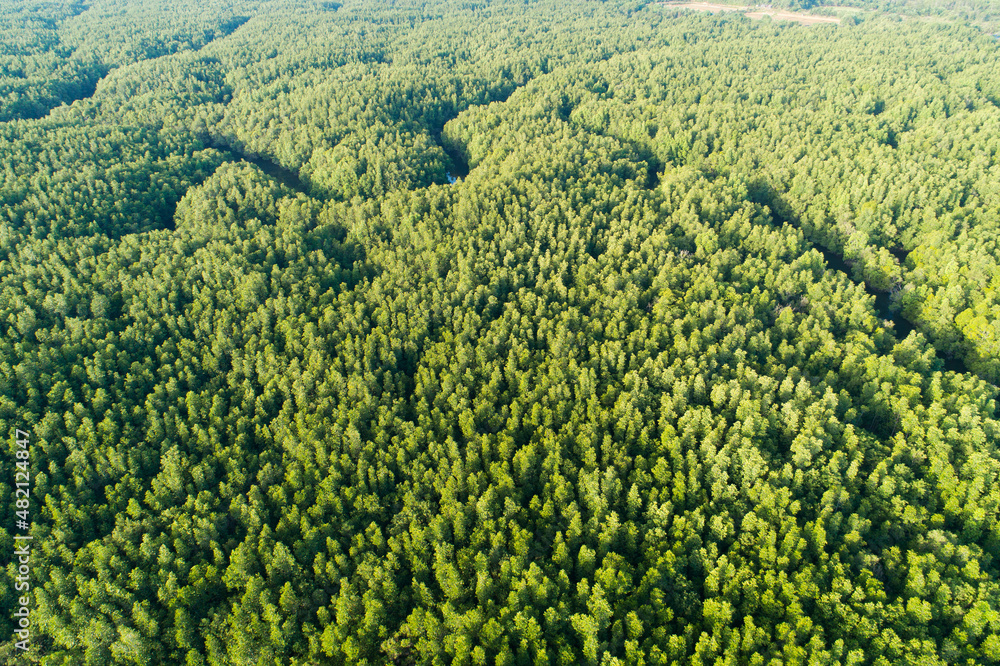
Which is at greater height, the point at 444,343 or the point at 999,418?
the point at 444,343

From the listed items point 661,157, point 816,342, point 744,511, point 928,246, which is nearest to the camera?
point 744,511

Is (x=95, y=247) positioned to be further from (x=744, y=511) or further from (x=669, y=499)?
(x=744, y=511)

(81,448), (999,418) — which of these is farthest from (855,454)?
(81,448)

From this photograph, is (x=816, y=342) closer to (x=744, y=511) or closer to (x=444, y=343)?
(x=744, y=511)

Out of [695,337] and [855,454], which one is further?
[695,337]

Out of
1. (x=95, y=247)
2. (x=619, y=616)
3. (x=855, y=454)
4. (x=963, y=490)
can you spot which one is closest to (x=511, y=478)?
(x=619, y=616)

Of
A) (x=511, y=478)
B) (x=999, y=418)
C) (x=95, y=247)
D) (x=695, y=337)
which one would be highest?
(x=95, y=247)

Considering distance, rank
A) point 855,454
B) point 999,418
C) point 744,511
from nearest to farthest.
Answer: point 744,511 < point 855,454 < point 999,418
